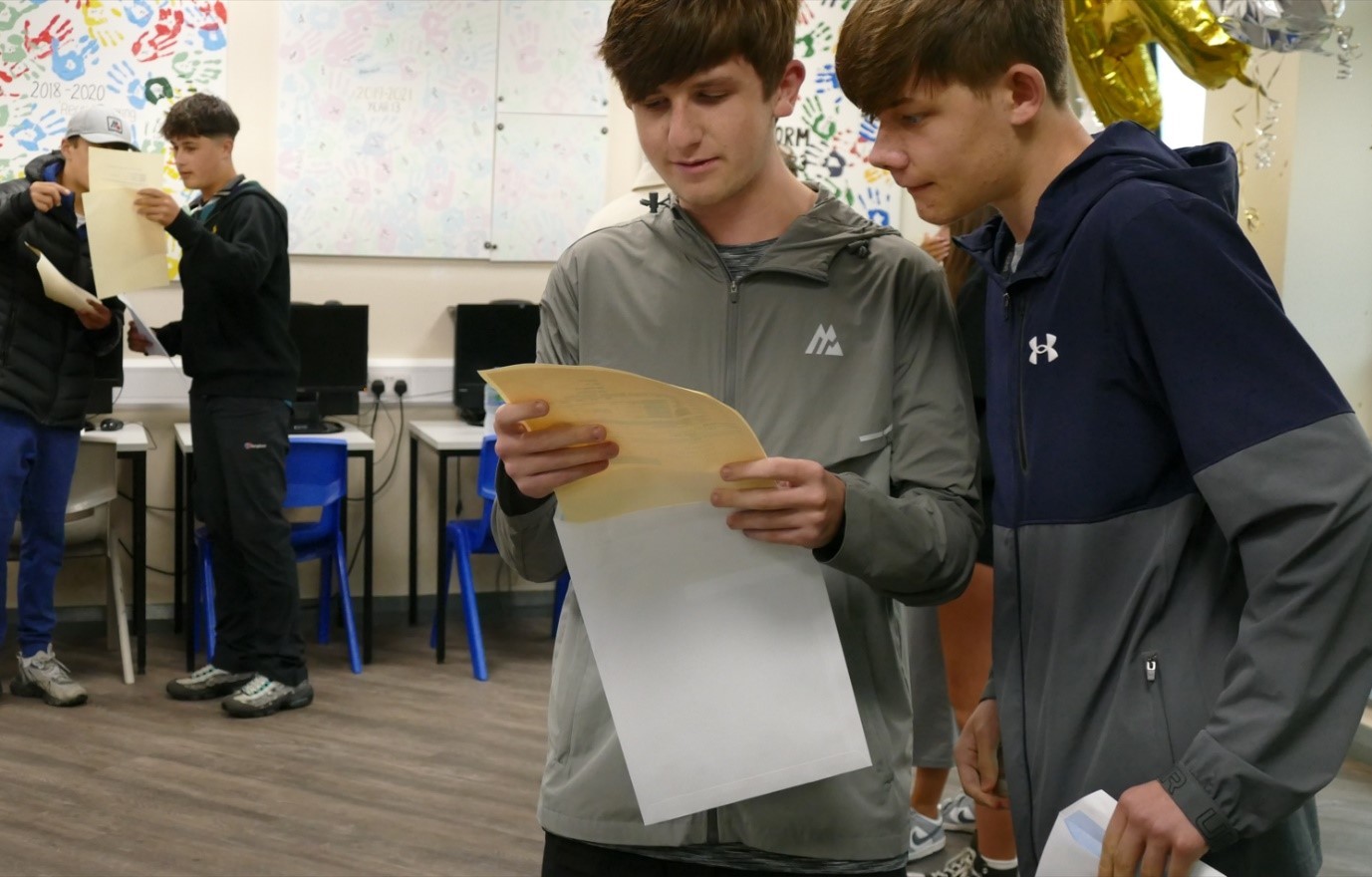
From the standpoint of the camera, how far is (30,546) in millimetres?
4266

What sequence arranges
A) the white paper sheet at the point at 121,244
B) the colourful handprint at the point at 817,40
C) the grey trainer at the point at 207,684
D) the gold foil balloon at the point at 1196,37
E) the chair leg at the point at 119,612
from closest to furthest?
the gold foil balloon at the point at 1196,37, the white paper sheet at the point at 121,244, the grey trainer at the point at 207,684, the chair leg at the point at 119,612, the colourful handprint at the point at 817,40

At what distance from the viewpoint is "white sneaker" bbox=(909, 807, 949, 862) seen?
3.18 meters

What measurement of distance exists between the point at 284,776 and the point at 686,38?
119 inches

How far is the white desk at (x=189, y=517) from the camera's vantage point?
4.67 m

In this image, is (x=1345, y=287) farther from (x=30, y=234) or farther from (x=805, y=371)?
(x=30, y=234)

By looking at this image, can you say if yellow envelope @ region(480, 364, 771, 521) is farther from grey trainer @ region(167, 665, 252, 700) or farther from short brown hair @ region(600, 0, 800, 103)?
grey trainer @ region(167, 665, 252, 700)

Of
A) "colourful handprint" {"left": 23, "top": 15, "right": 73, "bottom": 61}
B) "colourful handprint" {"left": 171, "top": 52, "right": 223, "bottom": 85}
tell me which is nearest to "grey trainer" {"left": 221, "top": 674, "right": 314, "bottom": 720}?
"colourful handprint" {"left": 171, "top": 52, "right": 223, "bottom": 85}

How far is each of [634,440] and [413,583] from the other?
14.6 feet

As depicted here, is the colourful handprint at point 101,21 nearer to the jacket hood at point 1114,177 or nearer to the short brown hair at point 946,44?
the short brown hair at point 946,44

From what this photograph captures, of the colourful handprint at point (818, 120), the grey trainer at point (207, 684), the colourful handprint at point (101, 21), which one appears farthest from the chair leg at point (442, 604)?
the colourful handprint at point (818, 120)

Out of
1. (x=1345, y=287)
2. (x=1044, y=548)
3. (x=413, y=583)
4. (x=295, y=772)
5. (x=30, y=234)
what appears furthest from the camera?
(x=413, y=583)

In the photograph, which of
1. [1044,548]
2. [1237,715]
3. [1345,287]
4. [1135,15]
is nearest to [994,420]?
[1044,548]

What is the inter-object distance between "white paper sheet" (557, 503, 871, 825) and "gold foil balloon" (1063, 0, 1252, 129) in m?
1.84

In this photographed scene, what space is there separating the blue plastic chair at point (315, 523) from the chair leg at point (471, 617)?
396 mm
